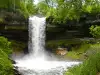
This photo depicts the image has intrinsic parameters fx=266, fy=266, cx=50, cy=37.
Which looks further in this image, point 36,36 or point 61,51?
point 36,36

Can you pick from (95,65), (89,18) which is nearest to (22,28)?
(89,18)

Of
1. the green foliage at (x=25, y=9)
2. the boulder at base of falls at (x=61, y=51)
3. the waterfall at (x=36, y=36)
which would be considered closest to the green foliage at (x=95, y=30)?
the boulder at base of falls at (x=61, y=51)

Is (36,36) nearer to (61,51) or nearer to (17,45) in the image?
(17,45)

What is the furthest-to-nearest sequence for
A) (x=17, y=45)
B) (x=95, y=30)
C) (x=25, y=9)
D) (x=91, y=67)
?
(x=25, y=9)
(x=17, y=45)
(x=95, y=30)
(x=91, y=67)

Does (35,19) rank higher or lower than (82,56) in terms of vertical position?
higher

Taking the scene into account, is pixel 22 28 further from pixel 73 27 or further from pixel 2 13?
pixel 73 27

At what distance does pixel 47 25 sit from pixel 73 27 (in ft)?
10.7

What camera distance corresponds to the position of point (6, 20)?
31.4 metres

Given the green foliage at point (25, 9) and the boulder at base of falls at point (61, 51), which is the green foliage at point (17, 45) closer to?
the green foliage at point (25, 9)

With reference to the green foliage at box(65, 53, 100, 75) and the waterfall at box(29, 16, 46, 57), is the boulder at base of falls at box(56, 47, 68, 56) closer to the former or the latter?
the waterfall at box(29, 16, 46, 57)

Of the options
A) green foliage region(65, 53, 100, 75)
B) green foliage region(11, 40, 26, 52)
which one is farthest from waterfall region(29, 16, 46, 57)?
green foliage region(65, 53, 100, 75)

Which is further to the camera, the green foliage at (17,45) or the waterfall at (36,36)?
the waterfall at (36,36)

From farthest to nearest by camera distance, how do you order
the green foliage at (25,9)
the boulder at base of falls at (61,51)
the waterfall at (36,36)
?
the green foliage at (25,9), the waterfall at (36,36), the boulder at base of falls at (61,51)

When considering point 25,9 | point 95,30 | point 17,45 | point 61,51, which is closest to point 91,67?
point 95,30
